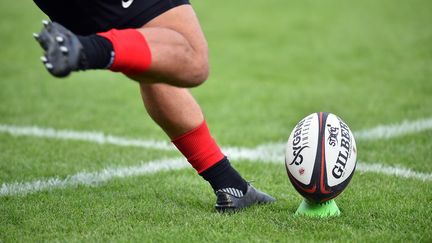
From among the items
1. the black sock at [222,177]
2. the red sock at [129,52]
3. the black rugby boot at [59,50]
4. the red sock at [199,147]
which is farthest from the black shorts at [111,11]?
the black sock at [222,177]

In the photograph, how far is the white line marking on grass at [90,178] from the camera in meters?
4.23

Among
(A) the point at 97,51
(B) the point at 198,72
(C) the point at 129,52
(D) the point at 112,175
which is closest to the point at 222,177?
(B) the point at 198,72

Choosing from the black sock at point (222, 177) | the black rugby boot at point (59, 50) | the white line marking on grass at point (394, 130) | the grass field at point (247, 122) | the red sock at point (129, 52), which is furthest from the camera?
the white line marking on grass at point (394, 130)

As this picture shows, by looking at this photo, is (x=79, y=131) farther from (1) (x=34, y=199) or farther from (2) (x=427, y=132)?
(2) (x=427, y=132)

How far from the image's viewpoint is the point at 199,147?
3.85m

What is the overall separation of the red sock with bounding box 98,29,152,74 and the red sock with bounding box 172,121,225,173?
2.74ft

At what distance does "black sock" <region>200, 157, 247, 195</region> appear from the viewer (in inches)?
153

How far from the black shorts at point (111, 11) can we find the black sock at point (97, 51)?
0.39 metres

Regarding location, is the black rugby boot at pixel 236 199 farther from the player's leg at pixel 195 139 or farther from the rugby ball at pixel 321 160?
the rugby ball at pixel 321 160

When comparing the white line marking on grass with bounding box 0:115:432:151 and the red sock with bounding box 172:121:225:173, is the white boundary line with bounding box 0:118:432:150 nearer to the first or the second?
the white line marking on grass with bounding box 0:115:432:151

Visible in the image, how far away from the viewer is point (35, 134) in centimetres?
584

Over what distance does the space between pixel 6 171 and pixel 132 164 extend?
2.76 feet

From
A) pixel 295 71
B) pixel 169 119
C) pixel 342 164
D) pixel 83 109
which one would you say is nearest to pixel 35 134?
pixel 83 109

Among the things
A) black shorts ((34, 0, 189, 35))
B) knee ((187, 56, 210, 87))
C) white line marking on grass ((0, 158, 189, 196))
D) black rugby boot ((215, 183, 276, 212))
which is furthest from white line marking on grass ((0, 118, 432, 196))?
knee ((187, 56, 210, 87))
